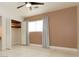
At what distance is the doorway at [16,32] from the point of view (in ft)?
10.1

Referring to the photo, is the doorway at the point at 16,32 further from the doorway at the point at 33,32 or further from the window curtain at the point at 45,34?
the window curtain at the point at 45,34

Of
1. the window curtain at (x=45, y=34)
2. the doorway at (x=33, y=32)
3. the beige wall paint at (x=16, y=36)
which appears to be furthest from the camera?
the window curtain at (x=45, y=34)

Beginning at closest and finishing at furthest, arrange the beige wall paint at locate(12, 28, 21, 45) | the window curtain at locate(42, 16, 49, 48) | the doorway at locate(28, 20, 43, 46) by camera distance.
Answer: the beige wall paint at locate(12, 28, 21, 45) → the doorway at locate(28, 20, 43, 46) → the window curtain at locate(42, 16, 49, 48)

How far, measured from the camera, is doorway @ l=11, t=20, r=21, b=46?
308cm

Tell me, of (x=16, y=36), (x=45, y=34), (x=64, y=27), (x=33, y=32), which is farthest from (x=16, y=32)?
(x=64, y=27)

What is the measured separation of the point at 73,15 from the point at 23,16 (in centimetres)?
146

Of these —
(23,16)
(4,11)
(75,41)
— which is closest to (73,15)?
(75,41)

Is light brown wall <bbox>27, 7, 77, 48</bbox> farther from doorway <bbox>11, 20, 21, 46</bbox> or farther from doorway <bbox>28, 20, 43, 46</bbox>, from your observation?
doorway <bbox>11, 20, 21, 46</bbox>

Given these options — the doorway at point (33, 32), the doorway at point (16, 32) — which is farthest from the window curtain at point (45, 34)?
the doorway at point (16, 32)

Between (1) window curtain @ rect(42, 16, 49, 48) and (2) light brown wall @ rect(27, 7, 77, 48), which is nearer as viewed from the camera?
(2) light brown wall @ rect(27, 7, 77, 48)

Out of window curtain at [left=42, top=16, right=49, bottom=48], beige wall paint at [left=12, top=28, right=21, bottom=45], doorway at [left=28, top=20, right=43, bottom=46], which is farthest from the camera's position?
window curtain at [left=42, top=16, right=49, bottom=48]

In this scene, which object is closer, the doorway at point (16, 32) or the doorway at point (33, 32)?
the doorway at point (16, 32)

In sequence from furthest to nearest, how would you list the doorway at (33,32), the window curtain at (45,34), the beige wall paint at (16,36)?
the window curtain at (45,34)
the doorway at (33,32)
the beige wall paint at (16,36)

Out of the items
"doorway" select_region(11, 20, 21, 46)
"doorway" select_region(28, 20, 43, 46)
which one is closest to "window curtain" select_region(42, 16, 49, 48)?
"doorway" select_region(28, 20, 43, 46)
